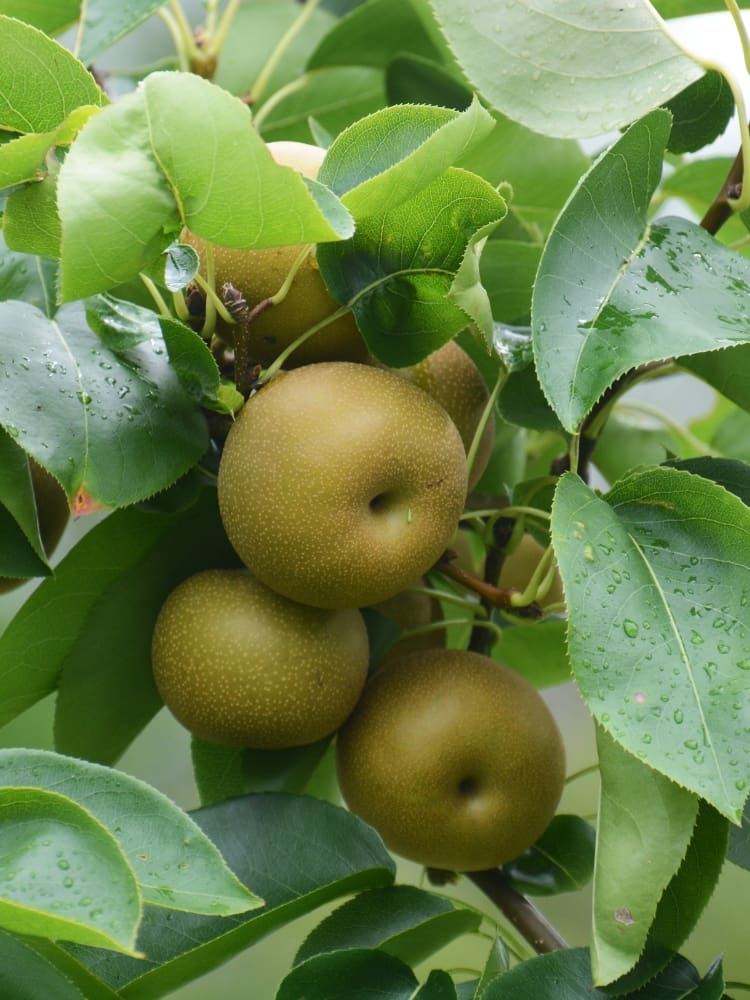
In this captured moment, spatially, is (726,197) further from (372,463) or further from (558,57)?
(372,463)

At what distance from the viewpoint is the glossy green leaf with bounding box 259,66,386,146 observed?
115cm

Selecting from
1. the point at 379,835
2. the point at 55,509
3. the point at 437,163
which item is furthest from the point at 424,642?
the point at 437,163

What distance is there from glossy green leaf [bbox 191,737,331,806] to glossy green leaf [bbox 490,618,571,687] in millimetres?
198

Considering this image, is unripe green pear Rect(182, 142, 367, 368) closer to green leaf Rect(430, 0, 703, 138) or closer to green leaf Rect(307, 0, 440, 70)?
green leaf Rect(430, 0, 703, 138)

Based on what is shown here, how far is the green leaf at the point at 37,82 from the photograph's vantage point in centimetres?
61

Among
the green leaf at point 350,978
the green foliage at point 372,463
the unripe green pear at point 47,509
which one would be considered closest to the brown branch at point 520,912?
the green foliage at point 372,463

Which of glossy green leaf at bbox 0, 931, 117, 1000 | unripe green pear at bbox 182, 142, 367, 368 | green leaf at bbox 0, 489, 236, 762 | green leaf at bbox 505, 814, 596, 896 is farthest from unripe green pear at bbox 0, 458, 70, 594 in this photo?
green leaf at bbox 505, 814, 596, 896

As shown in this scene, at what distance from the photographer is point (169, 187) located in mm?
565

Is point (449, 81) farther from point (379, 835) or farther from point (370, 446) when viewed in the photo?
point (379, 835)

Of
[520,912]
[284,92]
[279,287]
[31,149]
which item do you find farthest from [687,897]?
[284,92]

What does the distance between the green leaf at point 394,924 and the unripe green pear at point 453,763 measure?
3cm

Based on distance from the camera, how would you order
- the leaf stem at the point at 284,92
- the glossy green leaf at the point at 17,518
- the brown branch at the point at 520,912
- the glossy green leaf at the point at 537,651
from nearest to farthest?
the glossy green leaf at the point at 17,518 < the brown branch at the point at 520,912 < the glossy green leaf at the point at 537,651 < the leaf stem at the point at 284,92

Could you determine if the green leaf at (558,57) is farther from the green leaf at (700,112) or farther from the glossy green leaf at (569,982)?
the glossy green leaf at (569,982)

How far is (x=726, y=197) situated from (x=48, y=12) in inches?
22.0
